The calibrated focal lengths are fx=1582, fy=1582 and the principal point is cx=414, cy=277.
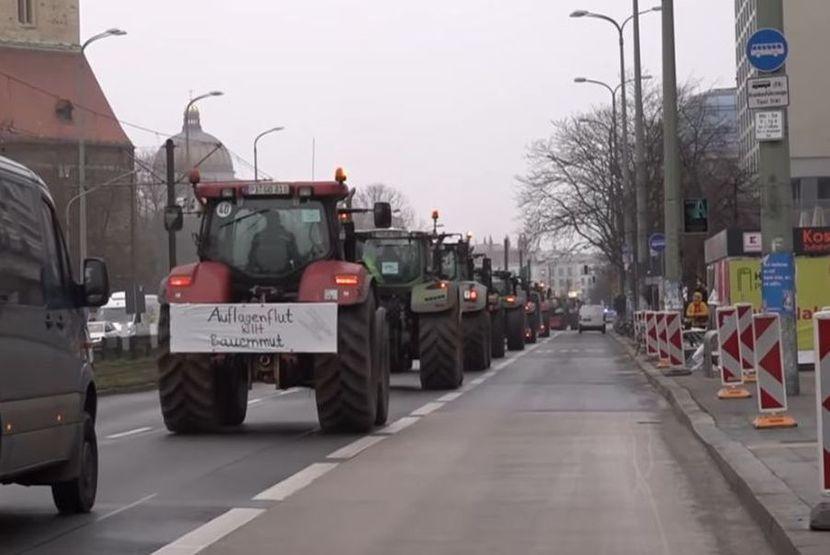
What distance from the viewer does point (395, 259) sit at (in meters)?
28.3

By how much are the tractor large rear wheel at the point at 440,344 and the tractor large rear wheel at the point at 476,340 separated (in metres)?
6.02

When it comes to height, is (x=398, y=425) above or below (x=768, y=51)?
below

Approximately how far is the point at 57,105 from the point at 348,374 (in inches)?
3297

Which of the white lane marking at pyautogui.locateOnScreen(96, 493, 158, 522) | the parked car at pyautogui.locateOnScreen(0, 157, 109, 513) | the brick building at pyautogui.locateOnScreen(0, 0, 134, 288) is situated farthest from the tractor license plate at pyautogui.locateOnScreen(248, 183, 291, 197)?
the brick building at pyautogui.locateOnScreen(0, 0, 134, 288)

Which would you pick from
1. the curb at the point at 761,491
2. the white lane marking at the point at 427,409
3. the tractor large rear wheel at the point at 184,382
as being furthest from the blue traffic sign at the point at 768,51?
the tractor large rear wheel at the point at 184,382

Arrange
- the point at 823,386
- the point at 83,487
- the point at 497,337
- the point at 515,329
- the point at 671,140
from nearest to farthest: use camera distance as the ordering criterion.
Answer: the point at 823,386, the point at 83,487, the point at 671,140, the point at 497,337, the point at 515,329

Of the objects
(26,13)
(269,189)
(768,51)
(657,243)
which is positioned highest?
(26,13)

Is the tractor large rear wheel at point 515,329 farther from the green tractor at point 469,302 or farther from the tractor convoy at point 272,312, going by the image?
the tractor convoy at point 272,312

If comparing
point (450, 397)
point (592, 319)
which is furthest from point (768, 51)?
point (592, 319)

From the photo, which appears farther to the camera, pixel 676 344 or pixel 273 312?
pixel 676 344

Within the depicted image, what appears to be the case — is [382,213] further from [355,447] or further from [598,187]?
[598,187]

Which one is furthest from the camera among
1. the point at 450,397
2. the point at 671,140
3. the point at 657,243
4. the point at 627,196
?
the point at 627,196

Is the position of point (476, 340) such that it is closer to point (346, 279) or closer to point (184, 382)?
point (184, 382)

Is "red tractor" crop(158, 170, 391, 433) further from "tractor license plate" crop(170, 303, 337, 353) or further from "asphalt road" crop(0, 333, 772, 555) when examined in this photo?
"asphalt road" crop(0, 333, 772, 555)
